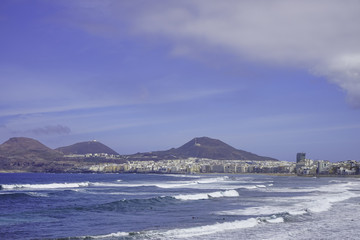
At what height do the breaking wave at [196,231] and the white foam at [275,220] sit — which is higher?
the white foam at [275,220]

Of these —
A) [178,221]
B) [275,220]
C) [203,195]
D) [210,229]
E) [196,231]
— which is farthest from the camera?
[203,195]

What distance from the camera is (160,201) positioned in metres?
33.8

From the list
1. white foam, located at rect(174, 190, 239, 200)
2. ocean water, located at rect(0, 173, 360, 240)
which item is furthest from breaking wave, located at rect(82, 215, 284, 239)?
white foam, located at rect(174, 190, 239, 200)

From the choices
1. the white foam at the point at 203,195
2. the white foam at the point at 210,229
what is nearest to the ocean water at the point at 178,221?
the white foam at the point at 210,229

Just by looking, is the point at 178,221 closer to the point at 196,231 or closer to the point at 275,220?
the point at 196,231

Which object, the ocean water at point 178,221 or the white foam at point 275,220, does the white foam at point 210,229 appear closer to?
the ocean water at point 178,221

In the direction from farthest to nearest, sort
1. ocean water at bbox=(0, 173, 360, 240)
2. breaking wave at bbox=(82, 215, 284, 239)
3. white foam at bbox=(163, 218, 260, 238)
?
ocean water at bbox=(0, 173, 360, 240) → white foam at bbox=(163, 218, 260, 238) → breaking wave at bbox=(82, 215, 284, 239)

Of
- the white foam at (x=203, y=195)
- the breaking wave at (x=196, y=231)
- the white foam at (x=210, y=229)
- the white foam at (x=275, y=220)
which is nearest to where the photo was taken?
the breaking wave at (x=196, y=231)

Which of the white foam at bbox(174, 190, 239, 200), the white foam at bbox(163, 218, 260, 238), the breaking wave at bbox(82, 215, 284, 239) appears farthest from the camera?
the white foam at bbox(174, 190, 239, 200)

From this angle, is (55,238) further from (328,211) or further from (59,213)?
(328,211)

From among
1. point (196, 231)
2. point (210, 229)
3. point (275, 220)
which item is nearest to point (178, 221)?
point (210, 229)

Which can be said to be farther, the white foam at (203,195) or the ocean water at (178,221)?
the white foam at (203,195)

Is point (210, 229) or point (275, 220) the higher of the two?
point (275, 220)

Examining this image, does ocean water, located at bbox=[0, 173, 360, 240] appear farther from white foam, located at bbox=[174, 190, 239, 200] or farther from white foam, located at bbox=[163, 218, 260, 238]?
white foam, located at bbox=[174, 190, 239, 200]
